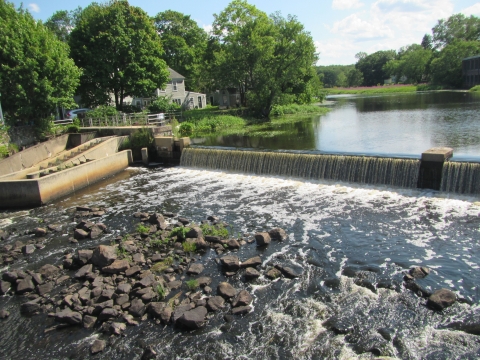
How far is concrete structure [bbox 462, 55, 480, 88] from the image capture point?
81.4 m

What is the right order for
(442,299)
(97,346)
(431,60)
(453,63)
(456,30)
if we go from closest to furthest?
(97,346) < (442,299) < (453,63) < (431,60) < (456,30)

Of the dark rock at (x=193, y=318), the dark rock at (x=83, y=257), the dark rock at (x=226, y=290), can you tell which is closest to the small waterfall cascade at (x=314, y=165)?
the dark rock at (x=226, y=290)

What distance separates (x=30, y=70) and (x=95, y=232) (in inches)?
676

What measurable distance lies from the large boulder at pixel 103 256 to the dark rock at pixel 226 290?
143 inches

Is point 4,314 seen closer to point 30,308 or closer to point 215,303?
point 30,308

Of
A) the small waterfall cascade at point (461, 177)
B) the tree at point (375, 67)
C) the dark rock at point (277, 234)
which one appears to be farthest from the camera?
the tree at point (375, 67)

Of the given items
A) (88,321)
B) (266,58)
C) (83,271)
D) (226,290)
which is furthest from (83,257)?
(266,58)

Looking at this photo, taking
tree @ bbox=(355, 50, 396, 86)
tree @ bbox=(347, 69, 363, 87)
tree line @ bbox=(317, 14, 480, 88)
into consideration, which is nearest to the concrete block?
tree line @ bbox=(317, 14, 480, 88)

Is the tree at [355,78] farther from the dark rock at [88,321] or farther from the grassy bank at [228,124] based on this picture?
the dark rock at [88,321]

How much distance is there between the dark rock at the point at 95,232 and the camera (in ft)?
45.6

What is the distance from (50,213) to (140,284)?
9547mm

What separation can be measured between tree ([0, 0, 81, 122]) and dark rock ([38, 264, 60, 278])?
1854 centimetres

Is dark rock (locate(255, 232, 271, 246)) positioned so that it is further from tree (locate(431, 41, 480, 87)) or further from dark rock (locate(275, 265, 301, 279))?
tree (locate(431, 41, 480, 87))

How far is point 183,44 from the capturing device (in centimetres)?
6900
